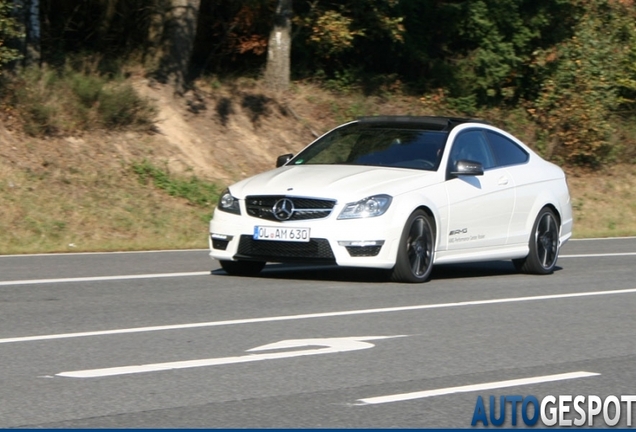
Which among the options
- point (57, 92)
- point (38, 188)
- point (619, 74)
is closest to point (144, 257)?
point (38, 188)

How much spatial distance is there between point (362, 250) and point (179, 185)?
9.40m

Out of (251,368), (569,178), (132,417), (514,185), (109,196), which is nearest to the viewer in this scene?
(132,417)

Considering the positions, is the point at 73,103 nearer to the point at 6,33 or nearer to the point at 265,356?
the point at 6,33

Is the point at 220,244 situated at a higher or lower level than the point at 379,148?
lower

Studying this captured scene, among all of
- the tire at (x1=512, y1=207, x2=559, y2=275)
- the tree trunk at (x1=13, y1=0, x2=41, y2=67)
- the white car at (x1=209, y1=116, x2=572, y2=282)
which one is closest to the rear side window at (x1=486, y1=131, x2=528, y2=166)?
the white car at (x1=209, y1=116, x2=572, y2=282)

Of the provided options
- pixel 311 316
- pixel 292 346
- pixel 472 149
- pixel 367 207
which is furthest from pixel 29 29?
pixel 292 346

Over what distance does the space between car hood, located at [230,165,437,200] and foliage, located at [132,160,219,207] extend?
303 inches

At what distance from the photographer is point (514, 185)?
13.9 m

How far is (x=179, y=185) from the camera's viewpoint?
2086 centimetres

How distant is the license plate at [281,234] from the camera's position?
1188 centimetres

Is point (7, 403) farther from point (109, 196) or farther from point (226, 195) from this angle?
point (109, 196)

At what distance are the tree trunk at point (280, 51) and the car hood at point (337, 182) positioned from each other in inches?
489

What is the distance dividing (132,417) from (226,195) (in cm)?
658

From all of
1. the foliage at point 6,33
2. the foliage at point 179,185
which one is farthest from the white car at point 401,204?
the foliage at point 6,33
